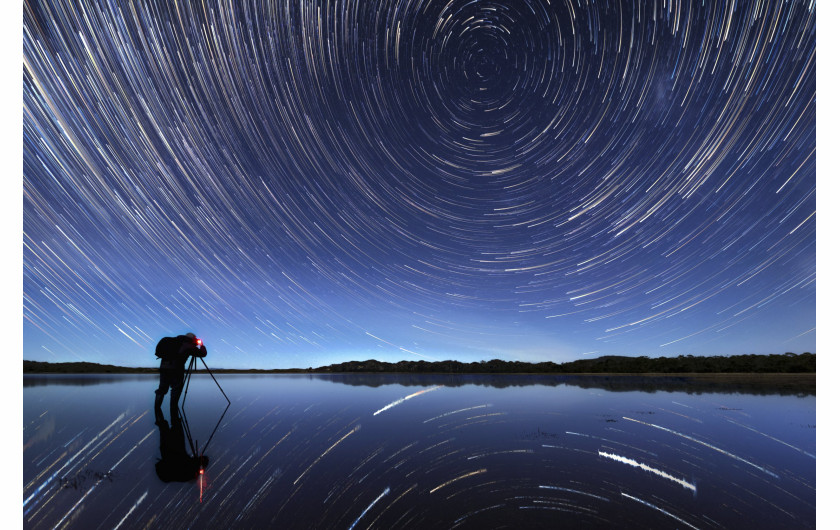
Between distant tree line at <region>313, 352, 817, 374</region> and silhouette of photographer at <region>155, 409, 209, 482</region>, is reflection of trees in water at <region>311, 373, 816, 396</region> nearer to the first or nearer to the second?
distant tree line at <region>313, 352, 817, 374</region>

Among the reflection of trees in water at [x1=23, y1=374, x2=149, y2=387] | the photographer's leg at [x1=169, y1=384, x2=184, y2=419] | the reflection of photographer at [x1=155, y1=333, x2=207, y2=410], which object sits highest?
the reflection of photographer at [x1=155, y1=333, x2=207, y2=410]

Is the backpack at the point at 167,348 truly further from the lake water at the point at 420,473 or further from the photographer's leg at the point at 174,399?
the lake water at the point at 420,473

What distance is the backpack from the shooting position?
1295 centimetres

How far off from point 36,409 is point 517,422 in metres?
18.3

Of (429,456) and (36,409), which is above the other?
(429,456)

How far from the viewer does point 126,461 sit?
7164mm

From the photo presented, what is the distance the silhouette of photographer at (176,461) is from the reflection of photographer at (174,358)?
3.84 metres

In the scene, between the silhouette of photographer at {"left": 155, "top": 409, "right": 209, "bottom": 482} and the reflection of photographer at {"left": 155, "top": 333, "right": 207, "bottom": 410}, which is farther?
the reflection of photographer at {"left": 155, "top": 333, "right": 207, "bottom": 410}

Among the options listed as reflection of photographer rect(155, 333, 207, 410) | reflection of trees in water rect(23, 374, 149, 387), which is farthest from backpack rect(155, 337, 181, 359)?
reflection of trees in water rect(23, 374, 149, 387)

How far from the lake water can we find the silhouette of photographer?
0.05 metres

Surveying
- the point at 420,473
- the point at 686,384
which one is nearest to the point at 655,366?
the point at 686,384

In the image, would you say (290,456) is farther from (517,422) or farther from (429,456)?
(517,422)

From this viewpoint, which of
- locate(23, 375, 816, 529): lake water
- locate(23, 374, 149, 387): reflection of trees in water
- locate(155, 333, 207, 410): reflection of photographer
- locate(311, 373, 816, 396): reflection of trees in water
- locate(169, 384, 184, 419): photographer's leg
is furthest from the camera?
locate(23, 374, 149, 387): reflection of trees in water

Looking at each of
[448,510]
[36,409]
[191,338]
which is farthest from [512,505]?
[36,409]
